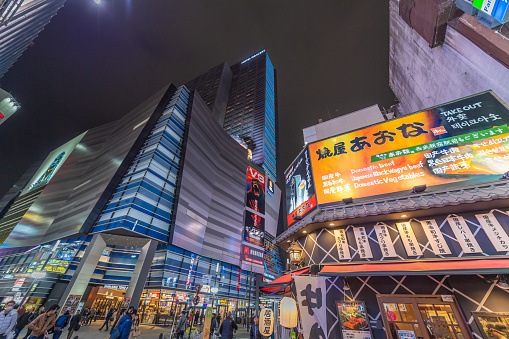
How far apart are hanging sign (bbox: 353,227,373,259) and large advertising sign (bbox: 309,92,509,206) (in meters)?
1.64

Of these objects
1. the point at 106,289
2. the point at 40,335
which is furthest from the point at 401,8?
the point at 106,289

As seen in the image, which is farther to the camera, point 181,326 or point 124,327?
point 181,326

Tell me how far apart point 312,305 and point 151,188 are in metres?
27.5

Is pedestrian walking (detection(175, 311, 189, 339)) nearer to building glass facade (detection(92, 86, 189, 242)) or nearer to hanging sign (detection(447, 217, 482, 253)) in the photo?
building glass facade (detection(92, 86, 189, 242))

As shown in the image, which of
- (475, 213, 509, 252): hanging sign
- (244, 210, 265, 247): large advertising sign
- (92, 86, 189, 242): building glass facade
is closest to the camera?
(475, 213, 509, 252): hanging sign

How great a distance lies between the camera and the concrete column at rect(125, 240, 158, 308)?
882 inches

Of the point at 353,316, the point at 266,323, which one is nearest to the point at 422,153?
the point at 353,316

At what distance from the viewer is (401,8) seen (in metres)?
20.1

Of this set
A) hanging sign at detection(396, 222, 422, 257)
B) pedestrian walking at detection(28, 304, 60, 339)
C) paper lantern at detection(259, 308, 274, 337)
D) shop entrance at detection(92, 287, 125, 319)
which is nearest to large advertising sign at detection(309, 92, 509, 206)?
hanging sign at detection(396, 222, 422, 257)


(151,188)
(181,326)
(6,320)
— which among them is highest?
(151,188)

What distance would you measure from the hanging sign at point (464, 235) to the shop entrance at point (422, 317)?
1.80 m

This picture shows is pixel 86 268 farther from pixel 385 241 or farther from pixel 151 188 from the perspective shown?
pixel 385 241

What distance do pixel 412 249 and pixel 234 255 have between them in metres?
37.1

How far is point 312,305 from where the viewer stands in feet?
25.6
